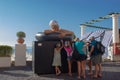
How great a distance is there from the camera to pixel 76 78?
343 inches

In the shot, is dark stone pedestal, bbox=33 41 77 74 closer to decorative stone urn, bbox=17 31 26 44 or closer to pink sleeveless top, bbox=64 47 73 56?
pink sleeveless top, bbox=64 47 73 56

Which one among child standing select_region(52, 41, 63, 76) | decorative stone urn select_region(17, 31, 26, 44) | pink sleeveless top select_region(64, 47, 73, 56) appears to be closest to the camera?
pink sleeveless top select_region(64, 47, 73, 56)

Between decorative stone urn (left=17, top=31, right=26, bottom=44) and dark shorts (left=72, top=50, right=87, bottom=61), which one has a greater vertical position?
decorative stone urn (left=17, top=31, right=26, bottom=44)

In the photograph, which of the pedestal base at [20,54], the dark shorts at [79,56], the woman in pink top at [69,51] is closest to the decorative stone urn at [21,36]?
the pedestal base at [20,54]

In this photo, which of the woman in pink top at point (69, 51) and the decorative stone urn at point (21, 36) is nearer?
the woman in pink top at point (69, 51)

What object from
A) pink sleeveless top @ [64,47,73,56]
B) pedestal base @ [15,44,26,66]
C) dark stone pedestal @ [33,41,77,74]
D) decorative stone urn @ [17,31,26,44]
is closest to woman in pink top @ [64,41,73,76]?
pink sleeveless top @ [64,47,73,56]

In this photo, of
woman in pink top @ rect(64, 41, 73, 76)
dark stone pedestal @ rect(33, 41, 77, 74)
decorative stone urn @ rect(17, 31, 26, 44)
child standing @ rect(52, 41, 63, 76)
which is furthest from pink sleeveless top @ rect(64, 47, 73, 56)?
decorative stone urn @ rect(17, 31, 26, 44)

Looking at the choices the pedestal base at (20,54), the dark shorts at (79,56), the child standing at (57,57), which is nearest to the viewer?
the dark shorts at (79,56)

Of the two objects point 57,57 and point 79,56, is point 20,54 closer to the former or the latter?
point 57,57

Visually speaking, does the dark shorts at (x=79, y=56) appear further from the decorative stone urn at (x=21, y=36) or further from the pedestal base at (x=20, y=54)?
the decorative stone urn at (x=21, y=36)

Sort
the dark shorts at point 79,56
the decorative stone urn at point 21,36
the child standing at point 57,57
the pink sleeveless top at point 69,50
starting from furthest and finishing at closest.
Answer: the decorative stone urn at point 21,36
the child standing at point 57,57
the pink sleeveless top at point 69,50
the dark shorts at point 79,56

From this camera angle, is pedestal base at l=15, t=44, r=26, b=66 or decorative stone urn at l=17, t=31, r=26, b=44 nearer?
pedestal base at l=15, t=44, r=26, b=66

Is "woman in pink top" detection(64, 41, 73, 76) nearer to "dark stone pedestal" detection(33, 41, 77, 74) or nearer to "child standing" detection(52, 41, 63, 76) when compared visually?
"child standing" detection(52, 41, 63, 76)

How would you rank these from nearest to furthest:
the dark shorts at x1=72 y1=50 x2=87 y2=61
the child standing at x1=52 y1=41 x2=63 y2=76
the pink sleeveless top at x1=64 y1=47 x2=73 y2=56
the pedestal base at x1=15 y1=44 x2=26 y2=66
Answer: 1. the dark shorts at x1=72 y1=50 x2=87 y2=61
2. the pink sleeveless top at x1=64 y1=47 x2=73 y2=56
3. the child standing at x1=52 y1=41 x2=63 y2=76
4. the pedestal base at x1=15 y1=44 x2=26 y2=66
